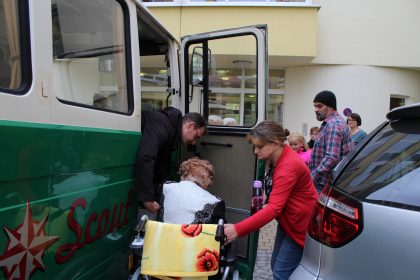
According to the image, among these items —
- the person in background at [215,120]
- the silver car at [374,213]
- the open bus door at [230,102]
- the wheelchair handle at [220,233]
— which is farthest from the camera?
the person in background at [215,120]

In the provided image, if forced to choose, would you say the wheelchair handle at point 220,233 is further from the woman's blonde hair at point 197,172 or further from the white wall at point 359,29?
the white wall at point 359,29

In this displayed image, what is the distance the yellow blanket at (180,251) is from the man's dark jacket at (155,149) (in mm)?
374

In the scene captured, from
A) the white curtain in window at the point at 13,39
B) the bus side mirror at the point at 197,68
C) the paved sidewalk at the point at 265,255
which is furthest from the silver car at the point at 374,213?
the paved sidewalk at the point at 265,255

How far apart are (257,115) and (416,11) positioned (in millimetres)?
8995

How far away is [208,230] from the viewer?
8.10 feet

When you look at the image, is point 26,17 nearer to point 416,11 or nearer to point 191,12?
point 191,12

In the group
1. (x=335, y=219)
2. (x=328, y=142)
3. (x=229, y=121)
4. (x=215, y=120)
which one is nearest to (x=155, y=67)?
(x=215, y=120)

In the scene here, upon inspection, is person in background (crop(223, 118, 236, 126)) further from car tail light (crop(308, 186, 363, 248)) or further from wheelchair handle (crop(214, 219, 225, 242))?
car tail light (crop(308, 186, 363, 248))

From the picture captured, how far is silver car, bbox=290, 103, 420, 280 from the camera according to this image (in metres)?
1.66

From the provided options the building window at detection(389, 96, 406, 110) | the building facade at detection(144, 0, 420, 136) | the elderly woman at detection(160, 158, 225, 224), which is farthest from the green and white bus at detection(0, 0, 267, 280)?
the building window at detection(389, 96, 406, 110)

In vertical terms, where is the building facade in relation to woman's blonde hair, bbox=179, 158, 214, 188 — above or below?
above

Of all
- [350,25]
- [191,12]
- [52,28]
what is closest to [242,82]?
[52,28]

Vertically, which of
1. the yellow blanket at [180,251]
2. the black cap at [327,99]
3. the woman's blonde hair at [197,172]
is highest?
the black cap at [327,99]

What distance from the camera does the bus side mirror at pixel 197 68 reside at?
3.74 metres
